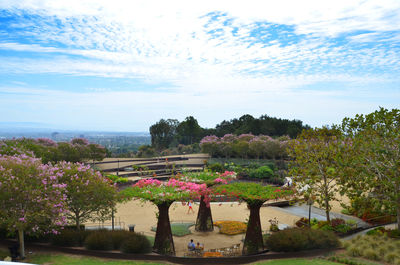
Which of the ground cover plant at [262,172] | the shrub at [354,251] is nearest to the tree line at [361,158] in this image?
the shrub at [354,251]

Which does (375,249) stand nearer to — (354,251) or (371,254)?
(371,254)

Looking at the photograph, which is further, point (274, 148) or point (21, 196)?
point (274, 148)

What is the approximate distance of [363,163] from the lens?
64.8ft

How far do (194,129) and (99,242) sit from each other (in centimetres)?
A: 6164

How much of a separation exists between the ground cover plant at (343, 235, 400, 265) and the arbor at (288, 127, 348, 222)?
151 inches

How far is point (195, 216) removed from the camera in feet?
83.0

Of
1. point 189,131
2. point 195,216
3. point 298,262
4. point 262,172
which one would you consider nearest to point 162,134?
point 189,131

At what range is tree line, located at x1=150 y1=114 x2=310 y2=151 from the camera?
238ft

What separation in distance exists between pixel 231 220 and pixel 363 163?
9475 mm

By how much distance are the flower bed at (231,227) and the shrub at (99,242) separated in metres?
7.56

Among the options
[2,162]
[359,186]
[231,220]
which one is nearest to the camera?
[2,162]

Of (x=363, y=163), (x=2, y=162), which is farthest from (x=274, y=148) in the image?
(x=2, y=162)

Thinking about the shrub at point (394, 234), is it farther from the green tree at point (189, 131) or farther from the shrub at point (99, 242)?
the green tree at point (189, 131)

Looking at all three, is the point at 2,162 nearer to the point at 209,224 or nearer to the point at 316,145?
the point at 209,224
